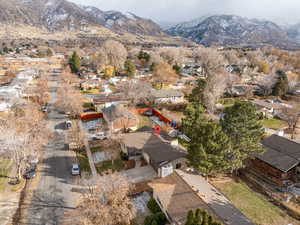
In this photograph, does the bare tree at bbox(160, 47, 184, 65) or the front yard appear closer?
the front yard

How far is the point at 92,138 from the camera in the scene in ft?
109

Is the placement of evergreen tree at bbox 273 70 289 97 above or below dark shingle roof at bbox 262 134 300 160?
above

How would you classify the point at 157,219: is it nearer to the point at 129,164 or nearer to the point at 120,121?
the point at 129,164

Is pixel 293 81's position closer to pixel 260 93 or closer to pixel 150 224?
pixel 260 93

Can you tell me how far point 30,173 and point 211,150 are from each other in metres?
19.6

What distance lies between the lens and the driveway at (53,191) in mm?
18219

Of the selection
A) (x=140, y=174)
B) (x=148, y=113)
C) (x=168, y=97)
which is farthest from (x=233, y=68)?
(x=140, y=174)

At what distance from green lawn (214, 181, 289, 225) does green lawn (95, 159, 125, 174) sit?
11424 millimetres

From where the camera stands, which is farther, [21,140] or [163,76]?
[163,76]

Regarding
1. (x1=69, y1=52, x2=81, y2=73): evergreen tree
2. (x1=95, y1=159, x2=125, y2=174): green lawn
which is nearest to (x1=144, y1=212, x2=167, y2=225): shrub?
(x1=95, y1=159, x2=125, y2=174): green lawn

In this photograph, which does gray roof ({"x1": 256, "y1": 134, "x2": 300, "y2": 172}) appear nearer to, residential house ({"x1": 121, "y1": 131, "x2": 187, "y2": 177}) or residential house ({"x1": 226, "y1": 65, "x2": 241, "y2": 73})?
residential house ({"x1": 121, "y1": 131, "x2": 187, "y2": 177})

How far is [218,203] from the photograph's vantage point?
17578 mm

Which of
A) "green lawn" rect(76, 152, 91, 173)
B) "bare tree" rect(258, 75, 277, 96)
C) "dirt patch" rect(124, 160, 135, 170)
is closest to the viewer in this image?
"green lawn" rect(76, 152, 91, 173)

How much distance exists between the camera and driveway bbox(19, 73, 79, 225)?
18.2 meters
